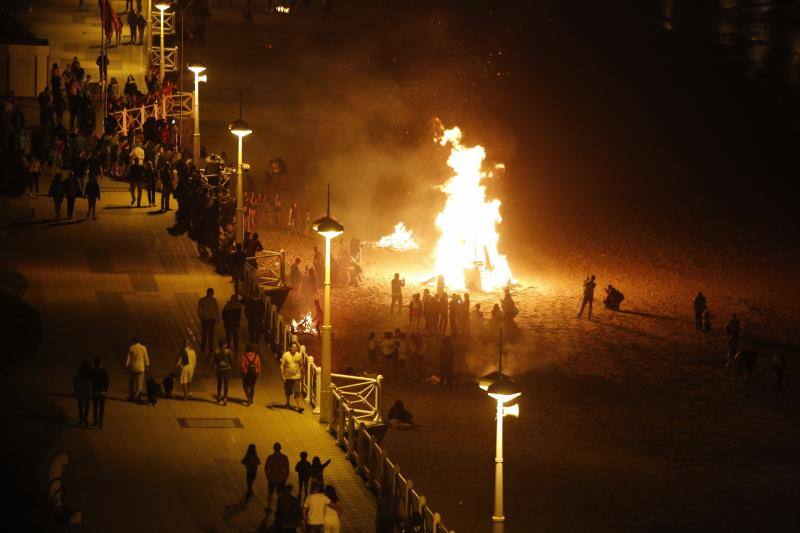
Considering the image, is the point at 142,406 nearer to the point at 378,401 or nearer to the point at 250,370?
the point at 250,370

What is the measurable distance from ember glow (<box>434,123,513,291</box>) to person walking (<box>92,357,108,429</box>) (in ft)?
69.6

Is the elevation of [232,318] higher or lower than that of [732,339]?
higher

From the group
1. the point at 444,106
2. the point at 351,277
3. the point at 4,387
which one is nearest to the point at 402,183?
the point at 444,106

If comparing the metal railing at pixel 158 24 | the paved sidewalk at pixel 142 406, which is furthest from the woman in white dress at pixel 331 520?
the metal railing at pixel 158 24

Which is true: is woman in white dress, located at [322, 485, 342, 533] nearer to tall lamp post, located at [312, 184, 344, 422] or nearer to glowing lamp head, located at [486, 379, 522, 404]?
glowing lamp head, located at [486, 379, 522, 404]

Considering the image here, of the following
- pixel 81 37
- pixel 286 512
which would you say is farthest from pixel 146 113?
pixel 286 512

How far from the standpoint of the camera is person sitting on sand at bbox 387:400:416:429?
29375mm

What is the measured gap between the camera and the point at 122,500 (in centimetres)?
2061

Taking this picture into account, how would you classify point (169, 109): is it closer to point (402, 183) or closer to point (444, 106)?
point (402, 183)

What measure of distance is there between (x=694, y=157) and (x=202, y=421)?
131ft

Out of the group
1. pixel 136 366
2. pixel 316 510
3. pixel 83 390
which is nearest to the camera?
pixel 316 510

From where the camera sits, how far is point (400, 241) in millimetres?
49125

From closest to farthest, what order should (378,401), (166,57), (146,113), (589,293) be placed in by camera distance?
(378,401) < (589,293) < (146,113) < (166,57)

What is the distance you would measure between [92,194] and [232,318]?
9256mm
